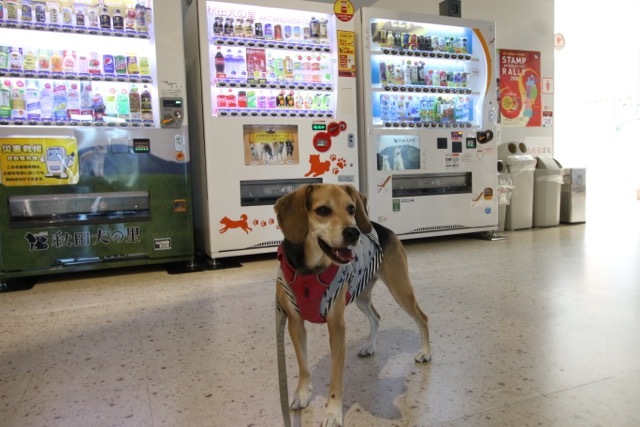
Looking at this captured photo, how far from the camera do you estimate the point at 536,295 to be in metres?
2.80

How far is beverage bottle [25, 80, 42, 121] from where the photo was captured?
3.53 m

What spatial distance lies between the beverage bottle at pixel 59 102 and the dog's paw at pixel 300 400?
10.5 feet

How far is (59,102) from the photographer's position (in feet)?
11.9

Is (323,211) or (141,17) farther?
(141,17)

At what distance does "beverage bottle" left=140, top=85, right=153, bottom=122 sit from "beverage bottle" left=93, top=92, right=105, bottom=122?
31 centimetres

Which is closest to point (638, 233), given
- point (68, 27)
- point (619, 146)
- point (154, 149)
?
point (619, 146)

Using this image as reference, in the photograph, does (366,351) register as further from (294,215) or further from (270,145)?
(270,145)

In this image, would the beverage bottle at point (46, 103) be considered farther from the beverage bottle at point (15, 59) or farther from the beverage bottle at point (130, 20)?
the beverage bottle at point (130, 20)

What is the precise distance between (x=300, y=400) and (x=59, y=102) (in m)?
3.29

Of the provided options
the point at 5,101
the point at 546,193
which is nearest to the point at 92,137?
the point at 5,101

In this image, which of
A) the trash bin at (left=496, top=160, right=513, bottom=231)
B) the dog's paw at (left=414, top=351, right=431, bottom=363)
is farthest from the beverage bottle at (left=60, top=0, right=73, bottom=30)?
the trash bin at (left=496, top=160, right=513, bottom=231)

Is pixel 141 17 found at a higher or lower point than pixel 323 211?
higher

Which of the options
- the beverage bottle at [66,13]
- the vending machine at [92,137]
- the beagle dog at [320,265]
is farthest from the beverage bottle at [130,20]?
the beagle dog at [320,265]

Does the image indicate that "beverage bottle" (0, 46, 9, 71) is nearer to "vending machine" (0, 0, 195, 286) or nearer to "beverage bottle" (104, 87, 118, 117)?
"vending machine" (0, 0, 195, 286)
